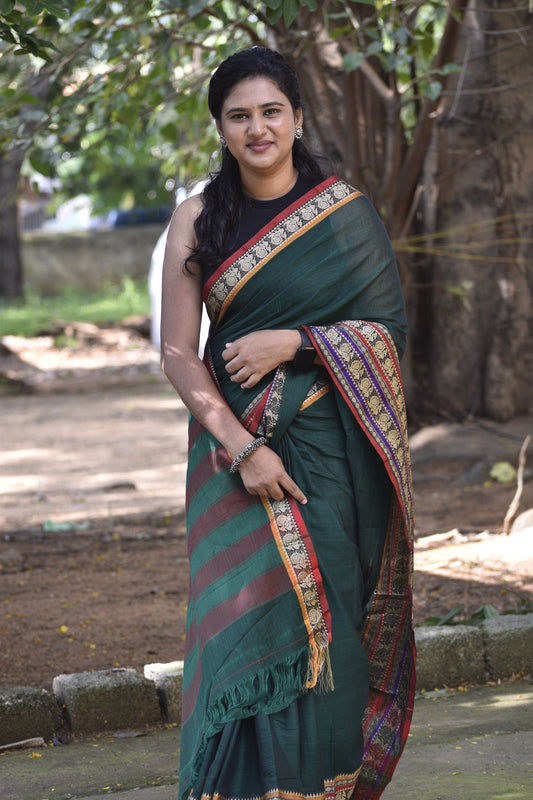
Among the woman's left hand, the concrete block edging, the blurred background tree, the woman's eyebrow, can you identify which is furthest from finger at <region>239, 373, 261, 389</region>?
the blurred background tree

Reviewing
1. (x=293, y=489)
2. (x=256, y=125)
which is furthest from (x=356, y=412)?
(x=256, y=125)

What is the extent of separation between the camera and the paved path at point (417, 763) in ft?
9.32

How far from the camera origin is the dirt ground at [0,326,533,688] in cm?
425

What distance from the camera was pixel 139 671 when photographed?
12.6 feet

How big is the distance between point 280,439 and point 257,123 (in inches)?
30.0

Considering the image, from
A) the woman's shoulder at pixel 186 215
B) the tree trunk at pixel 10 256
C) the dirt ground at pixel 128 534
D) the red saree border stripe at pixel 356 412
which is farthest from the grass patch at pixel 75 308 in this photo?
the red saree border stripe at pixel 356 412

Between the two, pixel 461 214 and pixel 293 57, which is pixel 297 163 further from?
pixel 461 214

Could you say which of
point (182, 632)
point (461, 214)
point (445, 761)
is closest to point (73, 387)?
point (461, 214)

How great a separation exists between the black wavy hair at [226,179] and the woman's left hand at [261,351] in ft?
0.69

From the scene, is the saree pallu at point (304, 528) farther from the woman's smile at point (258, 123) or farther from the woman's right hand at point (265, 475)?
the woman's smile at point (258, 123)

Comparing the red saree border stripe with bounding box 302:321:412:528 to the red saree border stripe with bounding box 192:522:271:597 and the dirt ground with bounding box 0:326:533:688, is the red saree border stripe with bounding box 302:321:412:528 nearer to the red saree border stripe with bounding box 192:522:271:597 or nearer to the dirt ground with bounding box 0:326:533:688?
the red saree border stripe with bounding box 192:522:271:597

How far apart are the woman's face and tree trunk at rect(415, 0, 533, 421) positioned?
170 inches

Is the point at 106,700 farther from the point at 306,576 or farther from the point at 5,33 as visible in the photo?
the point at 5,33

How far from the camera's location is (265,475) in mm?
2369
